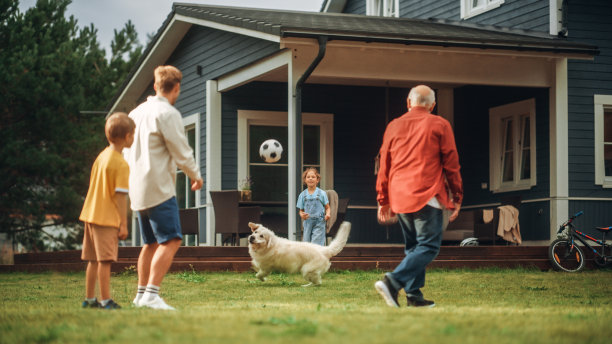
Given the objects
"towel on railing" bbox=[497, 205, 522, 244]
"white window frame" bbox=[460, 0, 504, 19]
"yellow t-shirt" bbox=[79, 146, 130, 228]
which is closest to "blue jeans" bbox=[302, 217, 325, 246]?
"towel on railing" bbox=[497, 205, 522, 244]

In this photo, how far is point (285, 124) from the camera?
54.9 ft

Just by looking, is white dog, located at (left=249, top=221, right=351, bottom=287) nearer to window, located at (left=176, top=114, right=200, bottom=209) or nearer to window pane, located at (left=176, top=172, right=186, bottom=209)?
window, located at (left=176, top=114, right=200, bottom=209)

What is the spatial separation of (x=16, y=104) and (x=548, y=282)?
2034cm

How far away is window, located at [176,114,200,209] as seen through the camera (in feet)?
56.1

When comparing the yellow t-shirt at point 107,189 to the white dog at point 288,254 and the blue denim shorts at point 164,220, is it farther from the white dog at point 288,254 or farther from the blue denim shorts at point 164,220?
the white dog at point 288,254

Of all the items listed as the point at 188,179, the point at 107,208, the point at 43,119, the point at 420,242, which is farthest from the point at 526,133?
the point at 43,119

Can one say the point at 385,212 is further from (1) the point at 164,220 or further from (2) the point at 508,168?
(2) the point at 508,168

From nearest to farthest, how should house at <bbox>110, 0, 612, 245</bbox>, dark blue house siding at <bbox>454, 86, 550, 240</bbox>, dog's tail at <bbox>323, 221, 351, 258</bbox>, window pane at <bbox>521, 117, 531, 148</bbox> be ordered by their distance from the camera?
dog's tail at <bbox>323, 221, 351, 258</bbox> < house at <bbox>110, 0, 612, 245</bbox> < dark blue house siding at <bbox>454, 86, 550, 240</bbox> < window pane at <bbox>521, 117, 531, 148</bbox>

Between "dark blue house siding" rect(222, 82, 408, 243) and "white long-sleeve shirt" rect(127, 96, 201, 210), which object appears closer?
"white long-sleeve shirt" rect(127, 96, 201, 210)

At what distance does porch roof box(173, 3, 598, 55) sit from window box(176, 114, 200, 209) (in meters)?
1.99

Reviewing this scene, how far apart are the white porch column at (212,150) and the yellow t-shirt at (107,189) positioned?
946cm

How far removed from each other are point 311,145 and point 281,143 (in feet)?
2.32

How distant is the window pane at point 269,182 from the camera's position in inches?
655

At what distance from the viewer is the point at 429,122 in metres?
7.13
